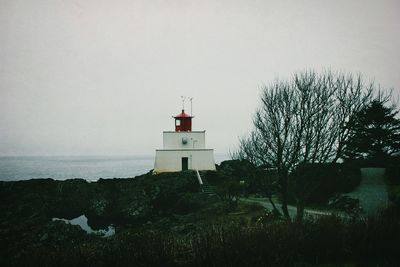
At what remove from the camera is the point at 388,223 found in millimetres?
8203

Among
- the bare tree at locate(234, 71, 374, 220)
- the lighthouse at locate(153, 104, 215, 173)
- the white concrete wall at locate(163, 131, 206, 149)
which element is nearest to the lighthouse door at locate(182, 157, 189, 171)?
the lighthouse at locate(153, 104, 215, 173)

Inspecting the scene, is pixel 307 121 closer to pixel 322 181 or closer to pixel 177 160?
pixel 322 181

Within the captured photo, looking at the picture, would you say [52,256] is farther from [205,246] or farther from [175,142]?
[175,142]

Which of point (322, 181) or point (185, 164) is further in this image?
point (185, 164)

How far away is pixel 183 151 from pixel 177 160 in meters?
1.33

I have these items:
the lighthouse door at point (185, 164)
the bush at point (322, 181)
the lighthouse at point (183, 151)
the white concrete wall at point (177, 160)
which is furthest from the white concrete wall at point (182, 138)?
the bush at point (322, 181)

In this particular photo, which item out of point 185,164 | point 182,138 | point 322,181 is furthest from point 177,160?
point 322,181

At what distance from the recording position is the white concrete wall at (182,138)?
3456cm

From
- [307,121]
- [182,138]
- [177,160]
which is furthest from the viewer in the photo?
[182,138]

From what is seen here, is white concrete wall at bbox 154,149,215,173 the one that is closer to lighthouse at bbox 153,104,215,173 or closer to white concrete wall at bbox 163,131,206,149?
lighthouse at bbox 153,104,215,173

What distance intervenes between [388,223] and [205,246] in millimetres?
5646

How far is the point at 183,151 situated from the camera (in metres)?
34.1

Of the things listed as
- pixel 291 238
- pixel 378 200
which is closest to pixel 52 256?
pixel 291 238

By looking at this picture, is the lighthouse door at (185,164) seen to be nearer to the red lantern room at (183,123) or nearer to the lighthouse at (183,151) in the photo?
the lighthouse at (183,151)
